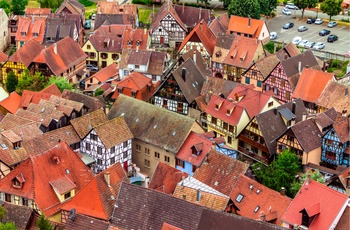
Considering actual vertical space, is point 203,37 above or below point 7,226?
below

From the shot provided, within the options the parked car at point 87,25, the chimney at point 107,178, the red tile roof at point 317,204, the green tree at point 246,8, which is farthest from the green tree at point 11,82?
the red tile roof at point 317,204

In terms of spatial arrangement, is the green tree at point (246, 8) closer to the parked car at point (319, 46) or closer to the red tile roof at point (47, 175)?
the parked car at point (319, 46)

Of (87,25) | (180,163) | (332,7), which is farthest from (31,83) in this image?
(332,7)

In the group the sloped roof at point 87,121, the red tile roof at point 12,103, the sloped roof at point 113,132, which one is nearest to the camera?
the sloped roof at point 113,132

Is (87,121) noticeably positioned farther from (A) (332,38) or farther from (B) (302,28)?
(B) (302,28)

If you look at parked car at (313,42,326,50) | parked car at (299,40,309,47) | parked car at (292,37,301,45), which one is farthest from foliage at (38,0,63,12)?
parked car at (313,42,326,50)
